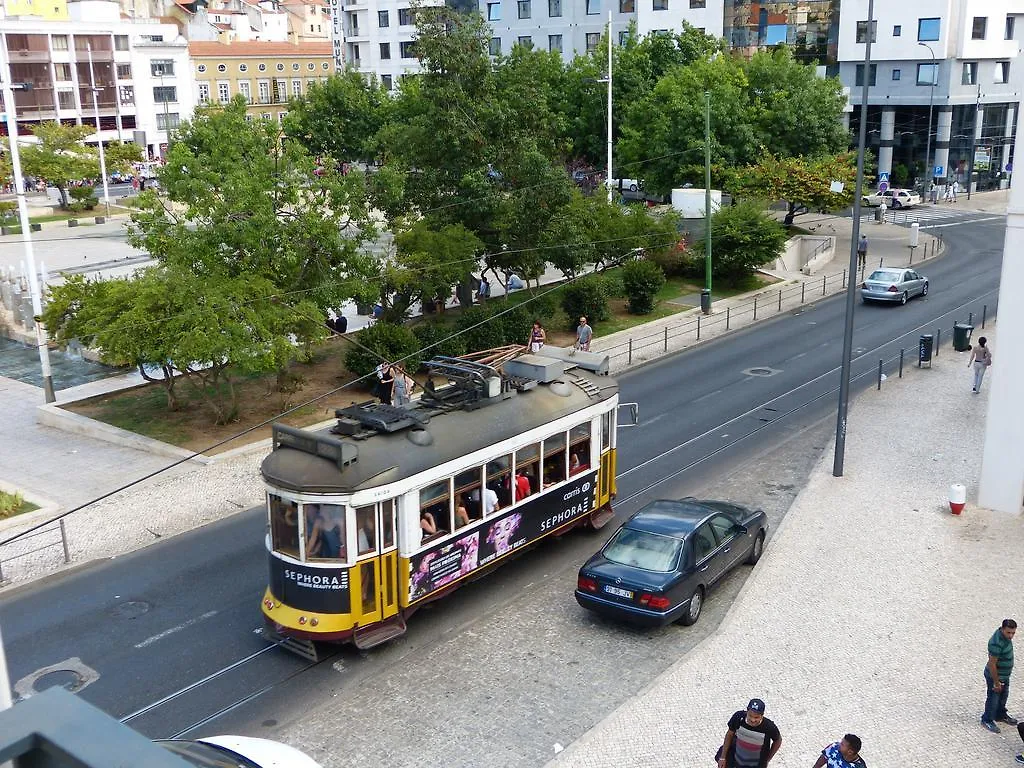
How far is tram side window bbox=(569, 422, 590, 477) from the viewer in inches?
665

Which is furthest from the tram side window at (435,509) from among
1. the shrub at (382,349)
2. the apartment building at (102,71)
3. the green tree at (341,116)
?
the apartment building at (102,71)

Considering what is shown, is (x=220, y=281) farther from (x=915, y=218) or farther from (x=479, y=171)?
(x=915, y=218)

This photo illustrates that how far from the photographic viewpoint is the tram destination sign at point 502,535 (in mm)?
14188

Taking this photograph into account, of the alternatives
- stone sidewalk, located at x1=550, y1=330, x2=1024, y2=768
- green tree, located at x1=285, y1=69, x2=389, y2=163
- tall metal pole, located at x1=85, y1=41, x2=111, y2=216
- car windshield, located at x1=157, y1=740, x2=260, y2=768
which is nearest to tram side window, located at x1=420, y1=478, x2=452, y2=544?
stone sidewalk, located at x1=550, y1=330, x2=1024, y2=768

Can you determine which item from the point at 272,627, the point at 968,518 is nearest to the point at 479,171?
the point at 968,518

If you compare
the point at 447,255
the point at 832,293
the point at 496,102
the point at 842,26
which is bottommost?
the point at 832,293

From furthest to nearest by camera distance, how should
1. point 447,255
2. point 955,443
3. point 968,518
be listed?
1. point 447,255
2. point 955,443
3. point 968,518

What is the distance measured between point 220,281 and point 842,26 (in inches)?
2421

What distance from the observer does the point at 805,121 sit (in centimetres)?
5281

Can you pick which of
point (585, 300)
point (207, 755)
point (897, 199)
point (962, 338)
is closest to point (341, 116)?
point (585, 300)

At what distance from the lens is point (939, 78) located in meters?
70.0

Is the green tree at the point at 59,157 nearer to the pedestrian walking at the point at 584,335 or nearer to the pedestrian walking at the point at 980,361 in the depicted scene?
the pedestrian walking at the point at 584,335

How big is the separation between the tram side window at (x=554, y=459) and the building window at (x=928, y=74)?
209 feet

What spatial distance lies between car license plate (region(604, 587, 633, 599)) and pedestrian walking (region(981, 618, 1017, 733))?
441cm
